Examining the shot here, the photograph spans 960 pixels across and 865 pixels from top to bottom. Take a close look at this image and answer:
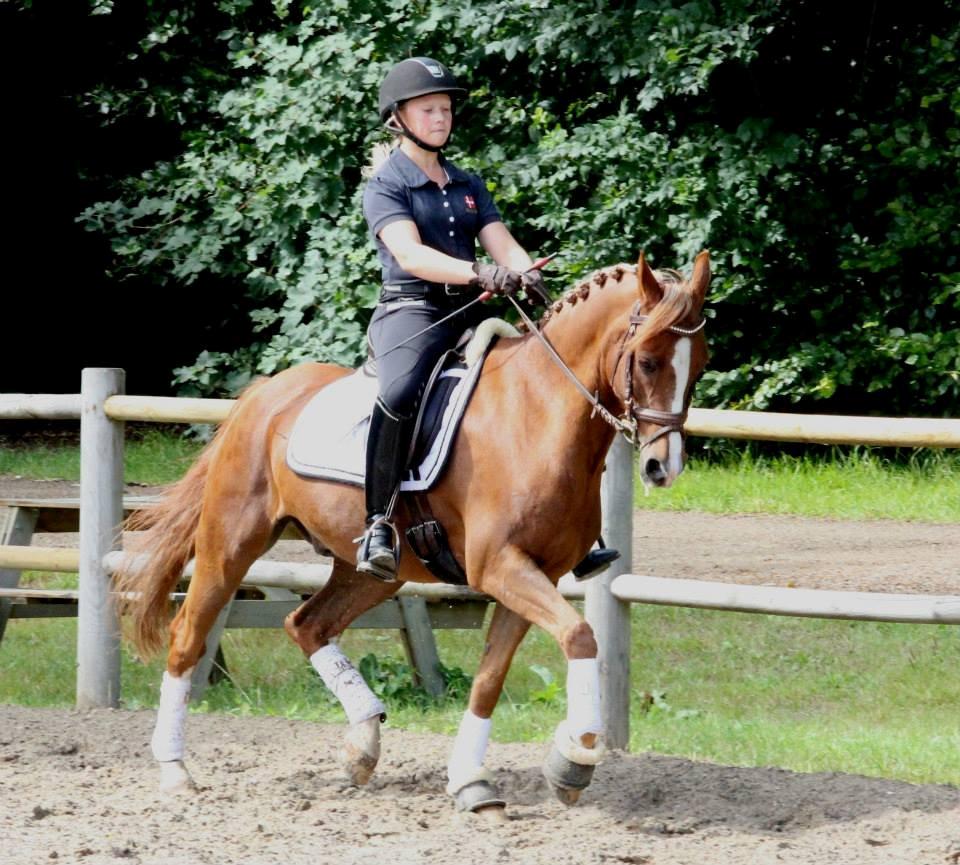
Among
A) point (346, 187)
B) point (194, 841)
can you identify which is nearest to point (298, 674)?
point (194, 841)

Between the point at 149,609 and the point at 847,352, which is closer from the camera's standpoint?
the point at 149,609

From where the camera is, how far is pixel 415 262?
5125mm

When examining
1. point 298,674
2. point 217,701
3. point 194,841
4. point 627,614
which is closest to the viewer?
point 194,841

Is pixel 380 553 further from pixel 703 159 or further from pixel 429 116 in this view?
pixel 703 159

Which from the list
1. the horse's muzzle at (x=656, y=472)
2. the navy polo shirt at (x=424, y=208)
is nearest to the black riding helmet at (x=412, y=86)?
the navy polo shirt at (x=424, y=208)

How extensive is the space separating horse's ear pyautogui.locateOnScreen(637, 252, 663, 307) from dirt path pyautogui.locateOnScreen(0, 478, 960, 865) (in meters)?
1.65

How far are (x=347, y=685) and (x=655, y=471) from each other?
163cm

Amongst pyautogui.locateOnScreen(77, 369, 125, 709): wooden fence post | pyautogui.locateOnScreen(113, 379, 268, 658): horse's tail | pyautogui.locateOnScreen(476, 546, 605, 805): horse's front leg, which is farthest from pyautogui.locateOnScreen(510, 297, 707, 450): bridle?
pyautogui.locateOnScreen(77, 369, 125, 709): wooden fence post

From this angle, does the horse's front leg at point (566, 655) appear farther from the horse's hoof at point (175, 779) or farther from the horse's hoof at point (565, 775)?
the horse's hoof at point (175, 779)

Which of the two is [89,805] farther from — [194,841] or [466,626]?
[466,626]

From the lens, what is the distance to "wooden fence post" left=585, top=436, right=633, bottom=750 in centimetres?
585

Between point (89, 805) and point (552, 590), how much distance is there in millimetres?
1781

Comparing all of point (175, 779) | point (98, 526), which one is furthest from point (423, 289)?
point (98, 526)

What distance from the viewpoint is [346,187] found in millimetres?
13383
